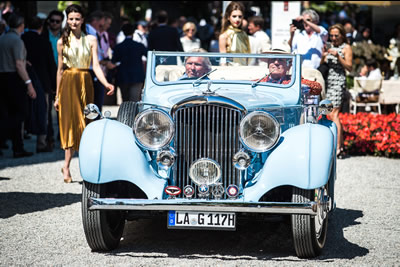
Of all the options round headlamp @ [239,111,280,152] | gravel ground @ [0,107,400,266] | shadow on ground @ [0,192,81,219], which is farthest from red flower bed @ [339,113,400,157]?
round headlamp @ [239,111,280,152]

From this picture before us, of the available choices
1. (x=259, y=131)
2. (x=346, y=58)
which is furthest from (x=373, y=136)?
(x=259, y=131)

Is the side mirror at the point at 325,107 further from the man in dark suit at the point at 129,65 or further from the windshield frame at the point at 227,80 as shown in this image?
the man in dark suit at the point at 129,65

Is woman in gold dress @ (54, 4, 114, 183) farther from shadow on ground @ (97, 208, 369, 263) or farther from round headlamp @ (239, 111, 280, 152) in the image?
round headlamp @ (239, 111, 280, 152)

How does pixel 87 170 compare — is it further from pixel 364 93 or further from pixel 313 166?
pixel 364 93

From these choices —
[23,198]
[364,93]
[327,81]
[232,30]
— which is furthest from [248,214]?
[364,93]

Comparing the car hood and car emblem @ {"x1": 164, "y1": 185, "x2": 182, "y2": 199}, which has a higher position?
the car hood


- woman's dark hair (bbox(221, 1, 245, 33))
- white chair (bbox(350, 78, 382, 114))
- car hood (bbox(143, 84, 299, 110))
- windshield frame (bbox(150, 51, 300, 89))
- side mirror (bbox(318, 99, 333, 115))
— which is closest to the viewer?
car hood (bbox(143, 84, 299, 110))

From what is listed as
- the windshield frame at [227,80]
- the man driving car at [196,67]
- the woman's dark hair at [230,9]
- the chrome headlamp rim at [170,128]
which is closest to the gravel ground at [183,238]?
the chrome headlamp rim at [170,128]

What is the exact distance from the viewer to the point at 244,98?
577cm

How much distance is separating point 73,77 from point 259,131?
342 cm

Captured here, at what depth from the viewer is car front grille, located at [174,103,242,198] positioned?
5395mm

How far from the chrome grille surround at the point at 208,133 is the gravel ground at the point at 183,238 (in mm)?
582

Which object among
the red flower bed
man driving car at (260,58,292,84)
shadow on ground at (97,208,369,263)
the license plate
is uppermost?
man driving car at (260,58,292,84)

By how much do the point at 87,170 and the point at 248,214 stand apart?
1234 mm
